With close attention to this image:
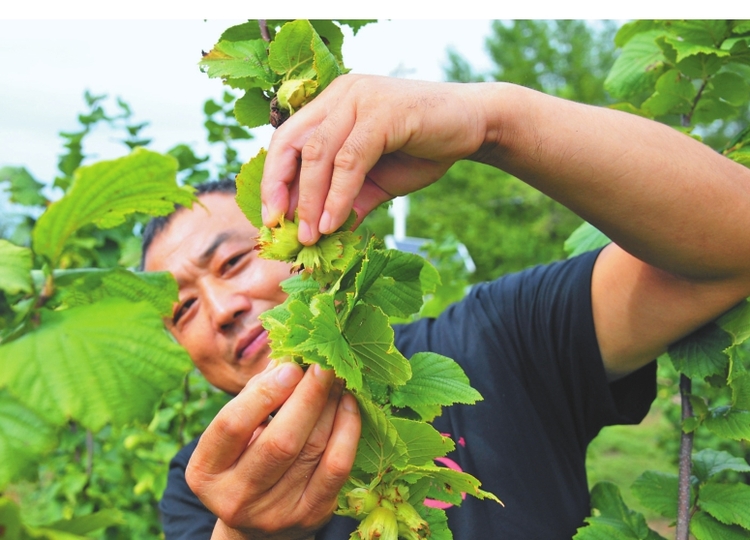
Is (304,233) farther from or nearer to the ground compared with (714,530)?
farther from the ground

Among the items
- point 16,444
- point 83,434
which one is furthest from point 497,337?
point 83,434

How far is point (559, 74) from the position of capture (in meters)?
25.0

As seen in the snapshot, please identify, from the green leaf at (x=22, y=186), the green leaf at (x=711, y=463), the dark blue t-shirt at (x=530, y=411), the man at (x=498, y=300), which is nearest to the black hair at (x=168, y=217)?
the man at (x=498, y=300)

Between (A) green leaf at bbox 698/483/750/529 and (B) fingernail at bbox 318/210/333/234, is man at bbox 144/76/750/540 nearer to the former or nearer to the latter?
(B) fingernail at bbox 318/210/333/234

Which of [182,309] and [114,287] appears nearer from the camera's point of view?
[114,287]

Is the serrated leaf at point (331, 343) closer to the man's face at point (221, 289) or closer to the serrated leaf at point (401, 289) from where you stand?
the serrated leaf at point (401, 289)

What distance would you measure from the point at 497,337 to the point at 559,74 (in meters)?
25.6

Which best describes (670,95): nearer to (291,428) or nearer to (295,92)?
(295,92)

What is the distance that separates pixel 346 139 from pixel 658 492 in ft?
4.04

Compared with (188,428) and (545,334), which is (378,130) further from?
(188,428)

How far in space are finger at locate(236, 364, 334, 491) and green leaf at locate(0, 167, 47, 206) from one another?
2.69 m

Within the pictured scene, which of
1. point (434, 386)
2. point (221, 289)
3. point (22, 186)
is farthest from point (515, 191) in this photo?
point (434, 386)

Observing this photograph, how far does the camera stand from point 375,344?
36.3 inches

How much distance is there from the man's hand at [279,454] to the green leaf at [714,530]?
3.00 feet
